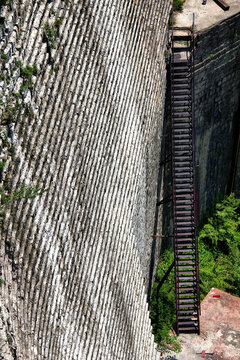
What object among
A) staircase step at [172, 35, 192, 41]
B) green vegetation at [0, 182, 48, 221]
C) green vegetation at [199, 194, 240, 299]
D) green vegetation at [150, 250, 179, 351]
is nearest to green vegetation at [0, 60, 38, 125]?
green vegetation at [0, 182, 48, 221]

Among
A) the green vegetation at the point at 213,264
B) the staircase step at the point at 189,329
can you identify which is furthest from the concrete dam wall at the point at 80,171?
the staircase step at the point at 189,329

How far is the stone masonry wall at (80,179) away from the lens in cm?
844

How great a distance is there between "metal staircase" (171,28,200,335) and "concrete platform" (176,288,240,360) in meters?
0.33

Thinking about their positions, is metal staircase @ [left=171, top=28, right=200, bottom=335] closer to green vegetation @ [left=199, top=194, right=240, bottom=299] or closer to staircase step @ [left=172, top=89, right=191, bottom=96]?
staircase step @ [left=172, top=89, right=191, bottom=96]

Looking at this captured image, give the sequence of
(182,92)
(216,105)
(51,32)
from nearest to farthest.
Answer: (51,32) < (182,92) < (216,105)

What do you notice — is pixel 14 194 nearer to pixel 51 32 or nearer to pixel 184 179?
pixel 51 32

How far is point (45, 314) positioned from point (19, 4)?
413 centimetres

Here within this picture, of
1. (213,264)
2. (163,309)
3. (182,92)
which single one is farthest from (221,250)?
(182,92)

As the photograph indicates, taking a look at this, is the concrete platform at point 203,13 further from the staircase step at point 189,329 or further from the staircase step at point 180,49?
the staircase step at point 189,329

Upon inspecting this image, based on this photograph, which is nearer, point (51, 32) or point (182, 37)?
point (51, 32)

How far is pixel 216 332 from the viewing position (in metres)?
15.5

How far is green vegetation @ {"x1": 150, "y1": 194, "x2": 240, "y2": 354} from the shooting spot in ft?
49.8

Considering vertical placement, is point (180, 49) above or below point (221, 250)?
above

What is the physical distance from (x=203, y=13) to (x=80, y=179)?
26.8 feet
